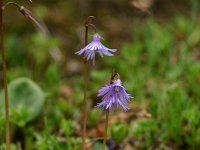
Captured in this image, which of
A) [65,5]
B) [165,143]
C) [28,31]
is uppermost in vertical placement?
[65,5]

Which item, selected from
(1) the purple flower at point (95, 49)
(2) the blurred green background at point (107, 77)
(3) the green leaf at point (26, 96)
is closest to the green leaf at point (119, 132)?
(2) the blurred green background at point (107, 77)

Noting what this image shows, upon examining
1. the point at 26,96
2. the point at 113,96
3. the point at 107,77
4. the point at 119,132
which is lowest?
the point at 119,132

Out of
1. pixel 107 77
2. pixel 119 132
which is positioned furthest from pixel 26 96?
pixel 107 77

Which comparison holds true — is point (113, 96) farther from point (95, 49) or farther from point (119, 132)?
point (119, 132)

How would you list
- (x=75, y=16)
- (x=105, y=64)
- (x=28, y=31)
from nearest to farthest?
1. (x=105, y=64)
2. (x=28, y=31)
3. (x=75, y=16)

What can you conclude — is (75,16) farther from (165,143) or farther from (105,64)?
(165,143)

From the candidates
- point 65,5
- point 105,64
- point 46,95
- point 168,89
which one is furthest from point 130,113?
point 65,5
